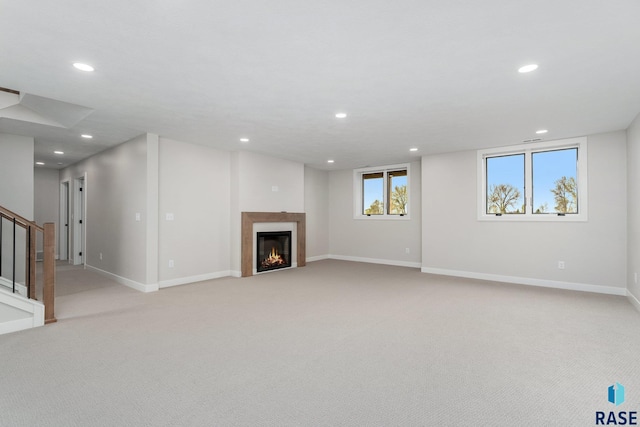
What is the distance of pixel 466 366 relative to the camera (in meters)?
2.46

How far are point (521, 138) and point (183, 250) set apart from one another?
238 inches

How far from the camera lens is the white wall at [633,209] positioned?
4043 mm

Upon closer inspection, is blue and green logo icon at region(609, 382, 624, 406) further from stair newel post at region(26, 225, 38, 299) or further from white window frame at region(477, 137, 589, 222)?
stair newel post at region(26, 225, 38, 299)

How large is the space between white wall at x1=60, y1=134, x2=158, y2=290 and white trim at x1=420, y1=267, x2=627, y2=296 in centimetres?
536

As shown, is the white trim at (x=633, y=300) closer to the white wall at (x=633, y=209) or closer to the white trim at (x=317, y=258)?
the white wall at (x=633, y=209)

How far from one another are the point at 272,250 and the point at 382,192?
323cm

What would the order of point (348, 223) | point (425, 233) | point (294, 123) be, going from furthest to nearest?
point (348, 223), point (425, 233), point (294, 123)

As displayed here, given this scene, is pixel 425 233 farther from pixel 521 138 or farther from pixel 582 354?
pixel 582 354

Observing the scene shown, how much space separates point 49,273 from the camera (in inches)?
136

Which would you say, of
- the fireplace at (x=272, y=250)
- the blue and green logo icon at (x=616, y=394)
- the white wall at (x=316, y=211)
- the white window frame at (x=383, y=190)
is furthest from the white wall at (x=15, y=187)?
the blue and green logo icon at (x=616, y=394)

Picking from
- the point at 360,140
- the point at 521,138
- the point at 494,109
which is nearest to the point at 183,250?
the point at 360,140

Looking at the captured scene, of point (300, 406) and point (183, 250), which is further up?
point (183, 250)

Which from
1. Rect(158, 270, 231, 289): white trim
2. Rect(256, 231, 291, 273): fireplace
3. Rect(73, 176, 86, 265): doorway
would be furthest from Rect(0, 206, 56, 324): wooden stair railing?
Rect(73, 176, 86, 265): doorway

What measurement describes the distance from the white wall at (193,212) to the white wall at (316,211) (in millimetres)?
2620
